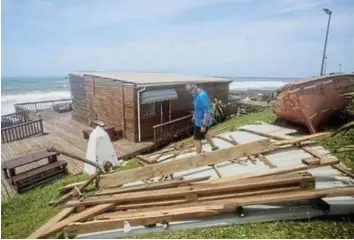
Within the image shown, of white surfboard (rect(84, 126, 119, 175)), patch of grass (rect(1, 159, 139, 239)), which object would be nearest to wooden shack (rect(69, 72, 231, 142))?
white surfboard (rect(84, 126, 119, 175))

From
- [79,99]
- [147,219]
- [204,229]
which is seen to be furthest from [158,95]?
[204,229]

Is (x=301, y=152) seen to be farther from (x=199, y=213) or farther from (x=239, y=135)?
(x=199, y=213)

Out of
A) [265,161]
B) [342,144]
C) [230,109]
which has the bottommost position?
[230,109]

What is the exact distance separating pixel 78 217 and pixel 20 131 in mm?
10346

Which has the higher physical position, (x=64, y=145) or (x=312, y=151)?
(x=312, y=151)

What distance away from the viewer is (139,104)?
410 inches

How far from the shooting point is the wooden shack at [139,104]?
1058 centimetres

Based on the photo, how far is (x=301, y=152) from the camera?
4.68 metres

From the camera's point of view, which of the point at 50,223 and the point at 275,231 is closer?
the point at 275,231

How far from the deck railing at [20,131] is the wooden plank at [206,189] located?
967 cm

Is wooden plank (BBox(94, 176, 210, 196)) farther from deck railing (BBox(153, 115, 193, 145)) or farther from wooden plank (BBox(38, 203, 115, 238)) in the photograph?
deck railing (BBox(153, 115, 193, 145))

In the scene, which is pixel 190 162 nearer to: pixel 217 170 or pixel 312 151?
pixel 217 170

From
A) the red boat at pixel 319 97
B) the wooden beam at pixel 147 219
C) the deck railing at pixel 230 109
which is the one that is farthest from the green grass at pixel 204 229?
the deck railing at pixel 230 109

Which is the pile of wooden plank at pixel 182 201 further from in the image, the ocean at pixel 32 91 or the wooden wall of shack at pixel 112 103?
the ocean at pixel 32 91
